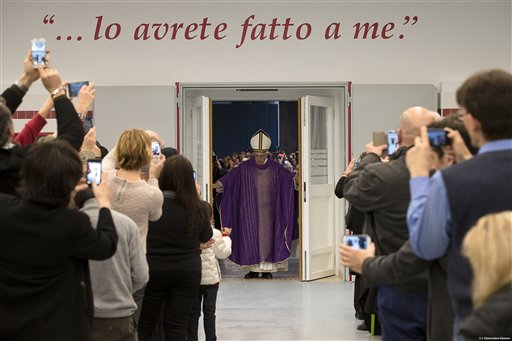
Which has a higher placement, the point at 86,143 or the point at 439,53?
the point at 439,53

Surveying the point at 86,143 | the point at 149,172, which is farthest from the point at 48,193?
the point at 149,172

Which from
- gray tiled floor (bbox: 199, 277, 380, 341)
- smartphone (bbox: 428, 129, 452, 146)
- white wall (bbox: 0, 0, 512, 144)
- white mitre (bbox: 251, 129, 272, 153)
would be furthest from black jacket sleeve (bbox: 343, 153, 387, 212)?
white mitre (bbox: 251, 129, 272, 153)

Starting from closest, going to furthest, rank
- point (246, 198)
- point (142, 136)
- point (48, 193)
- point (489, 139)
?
point (489, 139) → point (48, 193) → point (142, 136) → point (246, 198)

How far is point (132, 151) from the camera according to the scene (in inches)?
154

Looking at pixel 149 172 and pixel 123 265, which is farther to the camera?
pixel 149 172

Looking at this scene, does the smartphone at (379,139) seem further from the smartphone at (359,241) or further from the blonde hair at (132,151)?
the smartphone at (359,241)

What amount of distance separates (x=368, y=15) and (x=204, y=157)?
2394mm

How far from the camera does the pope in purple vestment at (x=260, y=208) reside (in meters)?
9.72

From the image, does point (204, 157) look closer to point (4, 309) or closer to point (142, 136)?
point (142, 136)

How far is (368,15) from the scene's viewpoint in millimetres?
9000

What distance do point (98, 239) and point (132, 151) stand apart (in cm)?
125

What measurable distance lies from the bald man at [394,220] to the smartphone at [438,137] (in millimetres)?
705

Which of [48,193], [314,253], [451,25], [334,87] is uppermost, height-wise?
[451,25]

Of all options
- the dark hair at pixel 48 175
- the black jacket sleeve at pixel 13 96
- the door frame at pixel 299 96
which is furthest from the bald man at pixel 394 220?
the door frame at pixel 299 96
